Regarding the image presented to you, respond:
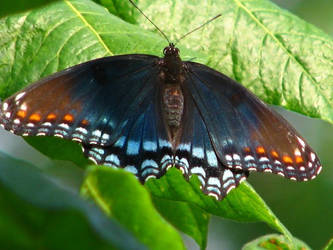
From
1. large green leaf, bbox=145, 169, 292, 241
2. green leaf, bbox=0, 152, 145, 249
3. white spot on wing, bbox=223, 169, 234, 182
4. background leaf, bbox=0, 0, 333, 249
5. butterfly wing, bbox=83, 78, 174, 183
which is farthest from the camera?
butterfly wing, bbox=83, 78, 174, 183

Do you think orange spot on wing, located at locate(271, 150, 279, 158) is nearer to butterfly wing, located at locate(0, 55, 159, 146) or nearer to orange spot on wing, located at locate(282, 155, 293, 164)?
orange spot on wing, located at locate(282, 155, 293, 164)

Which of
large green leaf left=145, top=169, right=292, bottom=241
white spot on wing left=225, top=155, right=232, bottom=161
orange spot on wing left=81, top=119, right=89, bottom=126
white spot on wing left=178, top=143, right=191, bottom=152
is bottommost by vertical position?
white spot on wing left=178, top=143, right=191, bottom=152

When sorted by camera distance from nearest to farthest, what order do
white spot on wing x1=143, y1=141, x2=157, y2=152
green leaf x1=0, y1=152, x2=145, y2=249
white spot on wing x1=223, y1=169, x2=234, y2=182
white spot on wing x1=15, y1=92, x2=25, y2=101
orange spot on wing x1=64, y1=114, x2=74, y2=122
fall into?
green leaf x1=0, y1=152, x2=145, y2=249 → white spot on wing x1=15, y1=92, x2=25, y2=101 → white spot on wing x1=223, y1=169, x2=234, y2=182 → orange spot on wing x1=64, y1=114, x2=74, y2=122 → white spot on wing x1=143, y1=141, x2=157, y2=152

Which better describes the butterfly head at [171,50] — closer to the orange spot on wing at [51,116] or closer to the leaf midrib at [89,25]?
the leaf midrib at [89,25]

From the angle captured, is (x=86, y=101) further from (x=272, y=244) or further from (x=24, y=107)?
(x=272, y=244)

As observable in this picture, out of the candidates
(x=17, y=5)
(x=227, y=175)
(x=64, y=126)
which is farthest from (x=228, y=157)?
(x=17, y=5)

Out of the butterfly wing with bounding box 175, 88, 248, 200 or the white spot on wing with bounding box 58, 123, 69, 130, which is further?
the butterfly wing with bounding box 175, 88, 248, 200

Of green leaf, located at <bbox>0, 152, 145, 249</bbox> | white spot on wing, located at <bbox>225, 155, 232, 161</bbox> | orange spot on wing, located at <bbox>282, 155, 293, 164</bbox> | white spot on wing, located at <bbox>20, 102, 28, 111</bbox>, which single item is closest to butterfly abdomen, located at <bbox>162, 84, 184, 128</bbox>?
white spot on wing, located at <bbox>225, 155, 232, 161</bbox>

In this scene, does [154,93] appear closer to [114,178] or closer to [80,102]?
[80,102]

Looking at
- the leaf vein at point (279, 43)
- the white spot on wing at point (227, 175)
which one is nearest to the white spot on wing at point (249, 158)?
the white spot on wing at point (227, 175)
